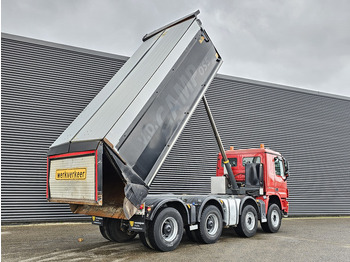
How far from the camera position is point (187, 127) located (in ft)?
52.6

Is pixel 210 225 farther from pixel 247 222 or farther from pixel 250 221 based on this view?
pixel 250 221

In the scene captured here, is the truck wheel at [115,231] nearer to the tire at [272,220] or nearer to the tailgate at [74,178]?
the tailgate at [74,178]

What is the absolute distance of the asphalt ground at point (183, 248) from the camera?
6777 mm

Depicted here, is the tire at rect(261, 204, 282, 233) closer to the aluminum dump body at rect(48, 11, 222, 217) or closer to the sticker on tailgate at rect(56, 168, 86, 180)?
the aluminum dump body at rect(48, 11, 222, 217)

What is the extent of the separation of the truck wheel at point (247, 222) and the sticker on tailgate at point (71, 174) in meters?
5.05

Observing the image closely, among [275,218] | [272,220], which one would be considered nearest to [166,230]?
[272,220]

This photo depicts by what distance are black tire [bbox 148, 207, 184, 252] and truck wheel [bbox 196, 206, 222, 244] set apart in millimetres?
831

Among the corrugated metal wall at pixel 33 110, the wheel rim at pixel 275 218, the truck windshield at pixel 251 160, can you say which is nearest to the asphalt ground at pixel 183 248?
the wheel rim at pixel 275 218

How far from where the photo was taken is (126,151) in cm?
644

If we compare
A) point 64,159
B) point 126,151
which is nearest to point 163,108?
point 126,151

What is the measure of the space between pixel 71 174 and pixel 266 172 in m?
6.37

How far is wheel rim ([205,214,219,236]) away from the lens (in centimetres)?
838

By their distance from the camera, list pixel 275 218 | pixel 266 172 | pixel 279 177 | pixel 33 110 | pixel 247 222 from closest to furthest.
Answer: pixel 247 222, pixel 266 172, pixel 275 218, pixel 279 177, pixel 33 110

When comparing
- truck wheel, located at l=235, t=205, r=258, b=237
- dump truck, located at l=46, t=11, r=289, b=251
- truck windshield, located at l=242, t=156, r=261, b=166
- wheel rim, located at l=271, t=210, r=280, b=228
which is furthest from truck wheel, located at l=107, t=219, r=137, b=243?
wheel rim, located at l=271, t=210, r=280, b=228
